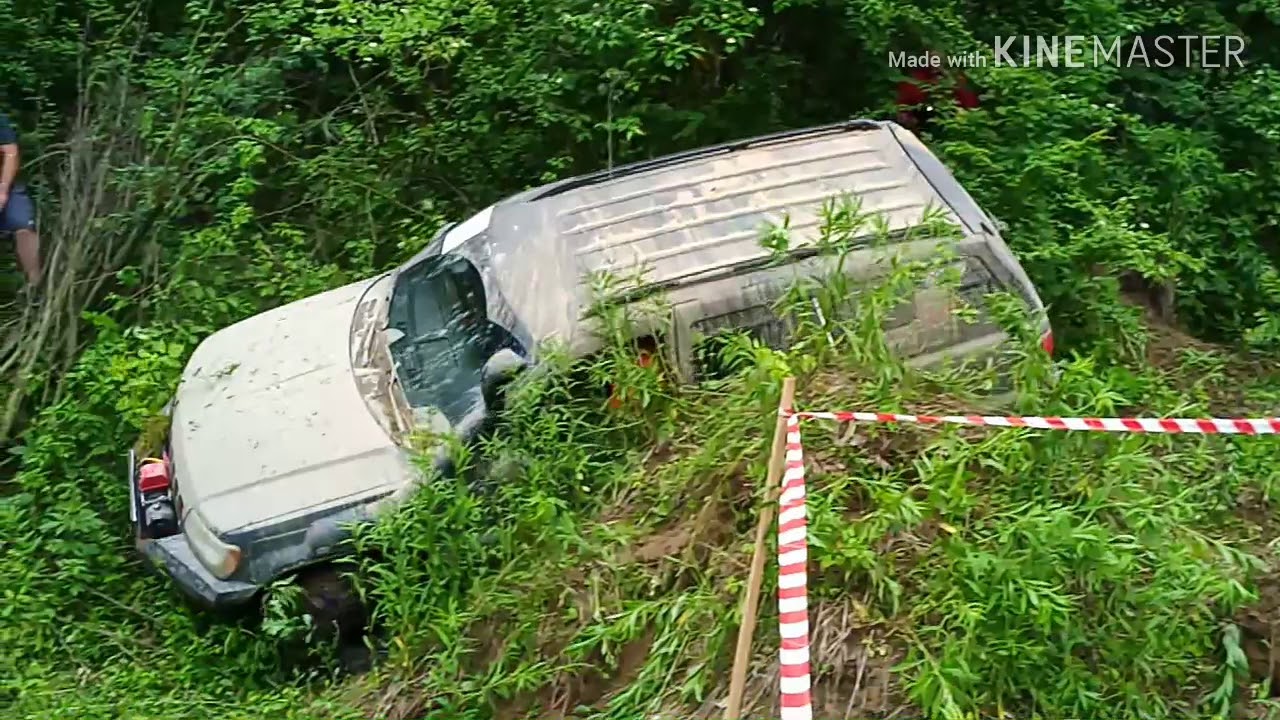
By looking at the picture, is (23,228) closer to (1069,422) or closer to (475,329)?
(475,329)

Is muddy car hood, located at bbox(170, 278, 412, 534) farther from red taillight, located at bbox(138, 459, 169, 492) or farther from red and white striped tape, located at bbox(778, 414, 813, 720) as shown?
red and white striped tape, located at bbox(778, 414, 813, 720)

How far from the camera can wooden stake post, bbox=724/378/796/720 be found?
11.7 feet

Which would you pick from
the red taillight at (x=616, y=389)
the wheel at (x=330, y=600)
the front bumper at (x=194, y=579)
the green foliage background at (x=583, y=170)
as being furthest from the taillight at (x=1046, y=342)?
the front bumper at (x=194, y=579)

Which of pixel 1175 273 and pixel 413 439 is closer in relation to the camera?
pixel 413 439

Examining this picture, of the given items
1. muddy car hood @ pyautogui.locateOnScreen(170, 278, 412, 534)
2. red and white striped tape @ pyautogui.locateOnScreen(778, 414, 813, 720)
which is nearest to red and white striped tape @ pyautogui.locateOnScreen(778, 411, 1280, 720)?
red and white striped tape @ pyautogui.locateOnScreen(778, 414, 813, 720)

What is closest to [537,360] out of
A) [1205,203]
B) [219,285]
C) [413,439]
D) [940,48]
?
[413,439]

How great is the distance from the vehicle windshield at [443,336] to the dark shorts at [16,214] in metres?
2.91

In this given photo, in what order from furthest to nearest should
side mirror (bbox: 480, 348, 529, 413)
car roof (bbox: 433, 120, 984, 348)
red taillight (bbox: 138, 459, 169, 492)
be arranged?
red taillight (bbox: 138, 459, 169, 492)
car roof (bbox: 433, 120, 984, 348)
side mirror (bbox: 480, 348, 529, 413)

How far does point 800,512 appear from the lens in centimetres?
369

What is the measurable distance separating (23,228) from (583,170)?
10.3 feet

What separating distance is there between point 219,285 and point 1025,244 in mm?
4180

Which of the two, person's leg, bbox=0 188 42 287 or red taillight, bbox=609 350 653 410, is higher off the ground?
person's leg, bbox=0 188 42 287

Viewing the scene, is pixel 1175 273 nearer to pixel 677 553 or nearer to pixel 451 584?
pixel 677 553

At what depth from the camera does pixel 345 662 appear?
15.4 ft
